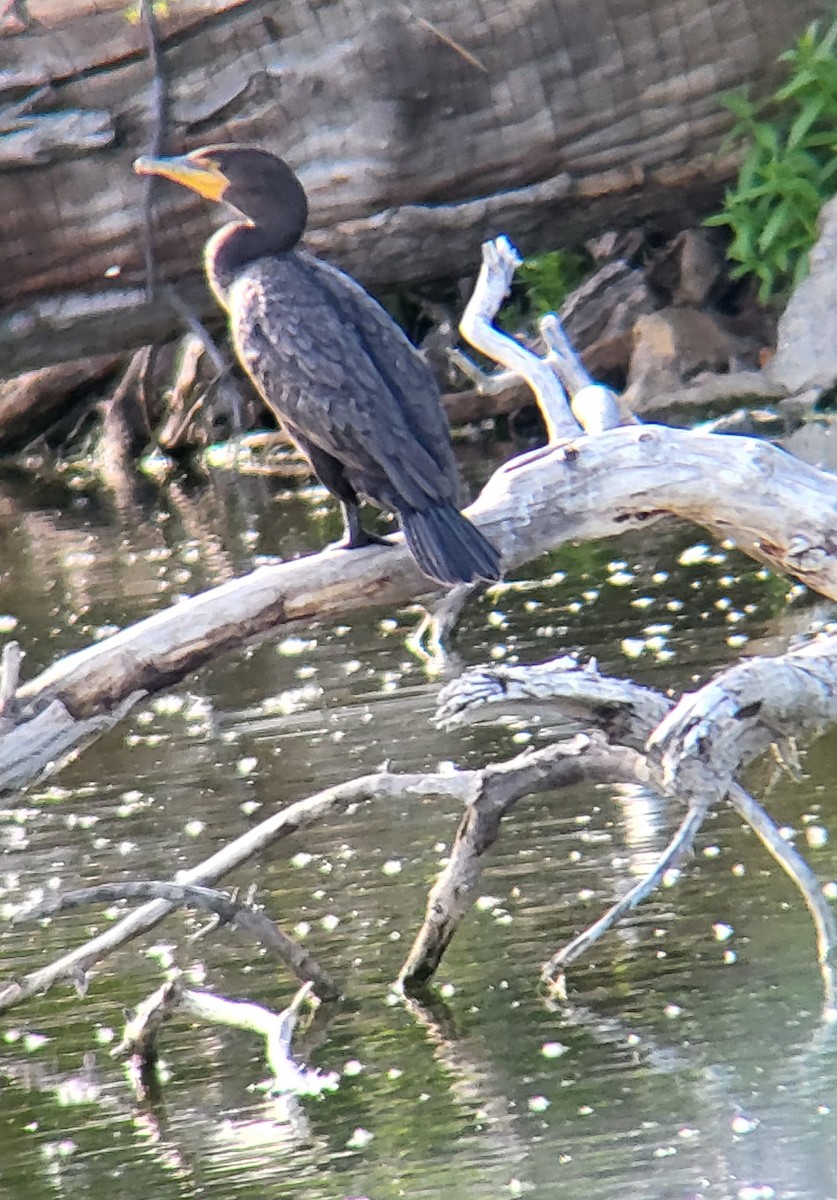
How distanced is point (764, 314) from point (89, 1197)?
635 cm

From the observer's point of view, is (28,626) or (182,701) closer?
(182,701)

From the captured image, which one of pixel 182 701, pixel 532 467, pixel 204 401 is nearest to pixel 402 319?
pixel 204 401

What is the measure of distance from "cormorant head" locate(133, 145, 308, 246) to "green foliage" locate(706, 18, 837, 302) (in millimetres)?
2969

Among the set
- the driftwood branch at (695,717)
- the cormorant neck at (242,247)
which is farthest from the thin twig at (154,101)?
the driftwood branch at (695,717)

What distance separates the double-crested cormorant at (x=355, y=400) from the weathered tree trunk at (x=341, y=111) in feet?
8.48

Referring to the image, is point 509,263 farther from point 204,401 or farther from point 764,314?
point 204,401

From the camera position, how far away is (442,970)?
10.8ft

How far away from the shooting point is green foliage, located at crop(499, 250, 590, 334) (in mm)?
8352

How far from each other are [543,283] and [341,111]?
6.76 feet

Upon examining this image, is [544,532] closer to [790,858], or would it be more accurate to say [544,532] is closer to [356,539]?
[356,539]

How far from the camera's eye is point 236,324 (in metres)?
3.92

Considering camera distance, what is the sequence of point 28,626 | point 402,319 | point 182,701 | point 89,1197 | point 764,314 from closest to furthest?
point 89,1197
point 182,701
point 28,626
point 764,314
point 402,319

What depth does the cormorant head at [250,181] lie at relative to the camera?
4.16 meters

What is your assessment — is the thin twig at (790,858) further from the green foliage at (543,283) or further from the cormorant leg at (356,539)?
the green foliage at (543,283)
